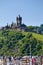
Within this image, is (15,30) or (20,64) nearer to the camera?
(20,64)

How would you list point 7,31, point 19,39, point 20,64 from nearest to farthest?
point 20,64 → point 19,39 → point 7,31

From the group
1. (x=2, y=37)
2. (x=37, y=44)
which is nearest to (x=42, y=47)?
(x=37, y=44)

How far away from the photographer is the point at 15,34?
13038 centimetres

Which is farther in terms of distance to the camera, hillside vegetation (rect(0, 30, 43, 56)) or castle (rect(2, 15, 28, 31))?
castle (rect(2, 15, 28, 31))

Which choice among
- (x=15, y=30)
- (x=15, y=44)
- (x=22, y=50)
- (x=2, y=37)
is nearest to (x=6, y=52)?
(x=22, y=50)

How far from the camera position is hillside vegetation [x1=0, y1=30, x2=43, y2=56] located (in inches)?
4247

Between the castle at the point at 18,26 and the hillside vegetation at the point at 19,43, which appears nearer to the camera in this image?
the hillside vegetation at the point at 19,43

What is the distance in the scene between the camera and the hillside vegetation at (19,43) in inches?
4247

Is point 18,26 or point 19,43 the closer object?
point 19,43

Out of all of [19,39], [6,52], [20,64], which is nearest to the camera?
[20,64]

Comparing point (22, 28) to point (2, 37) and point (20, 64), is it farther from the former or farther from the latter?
point (20, 64)

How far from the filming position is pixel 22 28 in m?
144

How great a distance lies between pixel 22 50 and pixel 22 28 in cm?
3413

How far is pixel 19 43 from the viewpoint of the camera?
392ft
